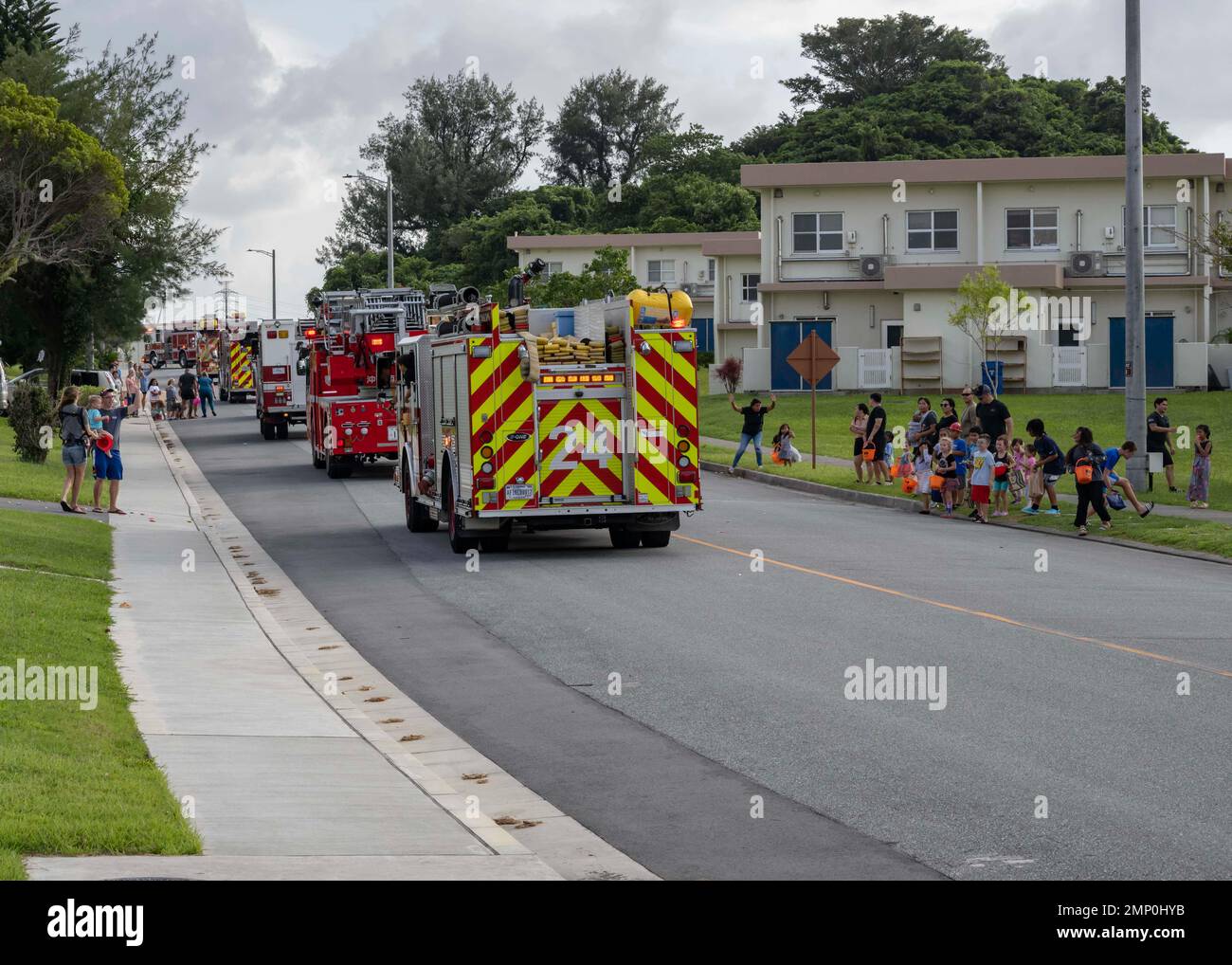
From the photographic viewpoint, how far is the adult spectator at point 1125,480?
81.0ft

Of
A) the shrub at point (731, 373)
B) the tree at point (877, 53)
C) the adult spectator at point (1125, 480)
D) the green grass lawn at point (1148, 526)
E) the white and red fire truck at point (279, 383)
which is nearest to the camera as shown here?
the green grass lawn at point (1148, 526)

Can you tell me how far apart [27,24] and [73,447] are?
41.5 m

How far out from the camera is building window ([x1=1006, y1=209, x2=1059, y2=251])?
2216 inches

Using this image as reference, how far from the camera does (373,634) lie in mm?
15297

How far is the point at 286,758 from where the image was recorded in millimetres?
9836

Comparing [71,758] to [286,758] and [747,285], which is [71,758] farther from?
[747,285]

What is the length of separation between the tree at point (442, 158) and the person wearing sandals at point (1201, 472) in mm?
83036

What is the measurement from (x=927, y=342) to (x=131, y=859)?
161 feet

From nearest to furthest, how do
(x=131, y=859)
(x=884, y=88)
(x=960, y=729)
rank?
(x=131, y=859), (x=960, y=729), (x=884, y=88)

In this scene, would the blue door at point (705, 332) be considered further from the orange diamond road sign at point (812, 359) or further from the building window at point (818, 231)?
the orange diamond road sign at point (812, 359)

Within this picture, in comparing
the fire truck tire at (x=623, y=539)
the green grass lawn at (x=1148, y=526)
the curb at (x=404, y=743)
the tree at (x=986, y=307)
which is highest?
the tree at (x=986, y=307)

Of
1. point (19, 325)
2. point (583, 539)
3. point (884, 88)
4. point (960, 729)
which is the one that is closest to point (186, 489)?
point (583, 539)

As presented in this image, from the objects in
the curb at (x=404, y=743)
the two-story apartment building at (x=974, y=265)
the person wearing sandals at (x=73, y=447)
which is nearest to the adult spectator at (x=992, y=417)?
the curb at (x=404, y=743)

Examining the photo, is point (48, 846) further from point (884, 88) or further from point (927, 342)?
point (884, 88)
